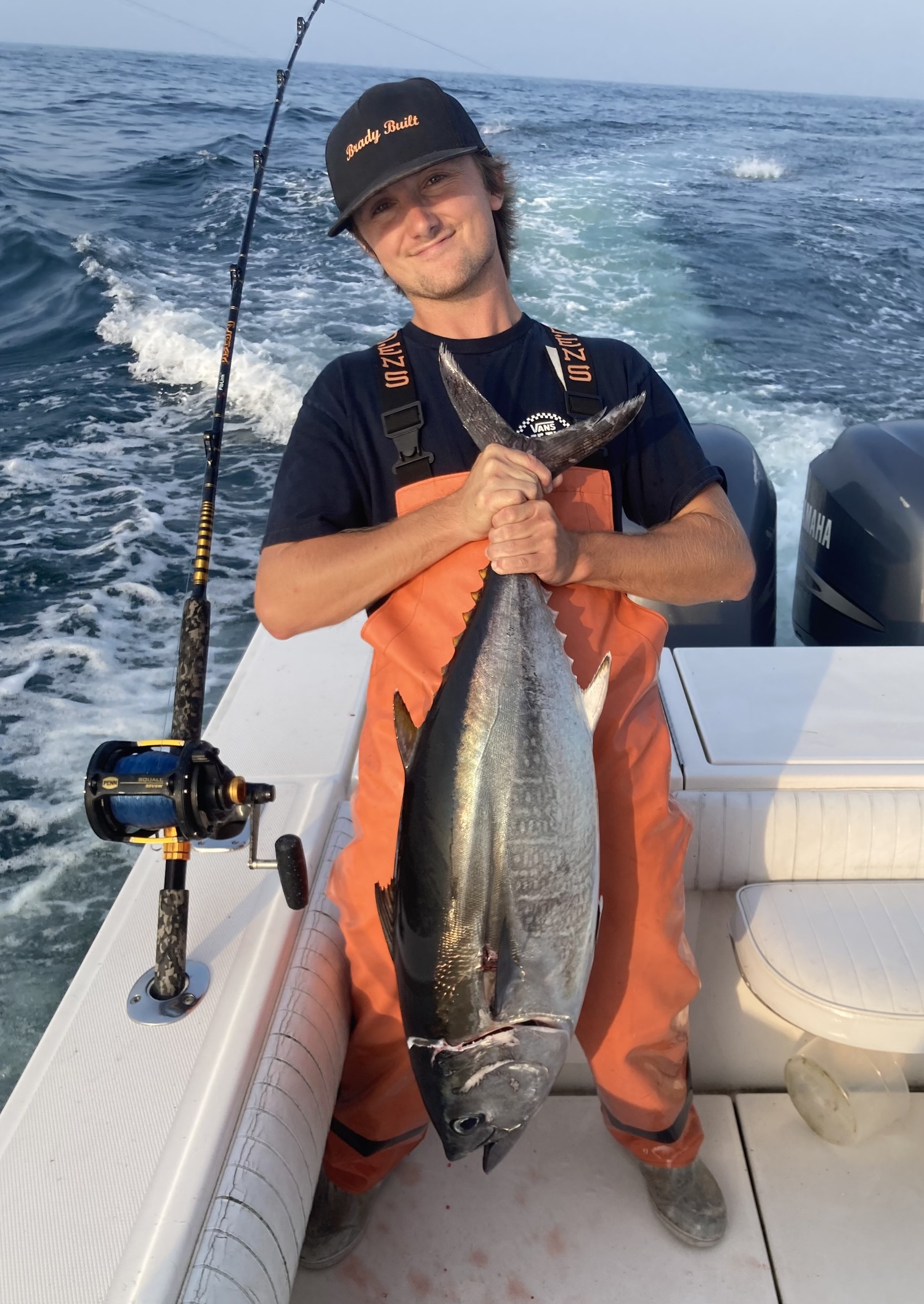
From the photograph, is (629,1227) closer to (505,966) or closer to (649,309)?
(505,966)

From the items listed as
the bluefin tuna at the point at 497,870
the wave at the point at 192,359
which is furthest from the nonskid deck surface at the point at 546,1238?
the wave at the point at 192,359

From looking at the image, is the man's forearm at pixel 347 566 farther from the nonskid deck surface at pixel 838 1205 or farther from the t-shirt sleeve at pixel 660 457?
the nonskid deck surface at pixel 838 1205

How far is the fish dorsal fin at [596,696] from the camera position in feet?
4.79

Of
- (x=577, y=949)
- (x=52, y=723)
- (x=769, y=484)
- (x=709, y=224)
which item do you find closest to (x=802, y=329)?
(x=709, y=224)

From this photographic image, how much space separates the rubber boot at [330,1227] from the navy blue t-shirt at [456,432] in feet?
4.28

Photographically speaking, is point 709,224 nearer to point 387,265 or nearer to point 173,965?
point 387,265

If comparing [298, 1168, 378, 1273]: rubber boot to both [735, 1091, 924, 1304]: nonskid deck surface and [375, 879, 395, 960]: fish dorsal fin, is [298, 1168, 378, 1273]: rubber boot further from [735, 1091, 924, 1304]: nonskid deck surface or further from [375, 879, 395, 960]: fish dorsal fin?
[735, 1091, 924, 1304]: nonskid deck surface

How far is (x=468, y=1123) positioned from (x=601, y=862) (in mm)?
490

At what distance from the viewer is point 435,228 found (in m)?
1.70

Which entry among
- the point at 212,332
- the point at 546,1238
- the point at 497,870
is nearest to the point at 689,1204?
the point at 546,1238

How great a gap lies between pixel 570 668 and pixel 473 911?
41cm

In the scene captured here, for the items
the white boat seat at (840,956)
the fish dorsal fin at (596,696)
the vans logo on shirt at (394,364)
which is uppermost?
the vans logo on shirt at (394,364)

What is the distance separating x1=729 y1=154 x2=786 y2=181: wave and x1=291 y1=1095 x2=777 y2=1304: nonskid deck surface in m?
15.2

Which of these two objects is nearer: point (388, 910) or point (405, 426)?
point (388, 910)
